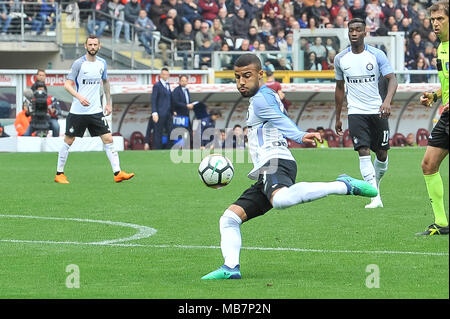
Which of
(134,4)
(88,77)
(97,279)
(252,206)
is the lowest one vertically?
(97,279)

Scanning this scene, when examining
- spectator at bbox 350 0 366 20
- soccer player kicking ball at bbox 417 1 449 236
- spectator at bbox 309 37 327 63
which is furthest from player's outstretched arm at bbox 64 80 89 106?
spectator at bbox 350 0 366 20

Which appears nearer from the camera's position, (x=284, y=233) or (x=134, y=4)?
(x=284, y=233)

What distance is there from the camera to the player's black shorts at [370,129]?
1338cm

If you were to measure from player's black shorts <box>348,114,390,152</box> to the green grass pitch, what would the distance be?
2.78 feet

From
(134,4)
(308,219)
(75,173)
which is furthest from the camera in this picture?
(134,4)

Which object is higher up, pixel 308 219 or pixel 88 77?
pixel 88 77

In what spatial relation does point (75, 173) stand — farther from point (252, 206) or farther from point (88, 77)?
point (252, 206)

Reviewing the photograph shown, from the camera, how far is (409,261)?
8.91 metres

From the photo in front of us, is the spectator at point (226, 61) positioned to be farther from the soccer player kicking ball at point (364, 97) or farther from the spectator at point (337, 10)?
the soccer player kicking ball at point (364, 97)

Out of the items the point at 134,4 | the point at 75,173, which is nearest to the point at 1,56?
the point at 134,4

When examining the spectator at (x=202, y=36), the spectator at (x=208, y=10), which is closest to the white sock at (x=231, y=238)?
the spectator at (x=202, y=36)

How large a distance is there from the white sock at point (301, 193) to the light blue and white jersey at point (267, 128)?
1.16 ft

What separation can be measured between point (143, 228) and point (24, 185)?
6023 millimetres
